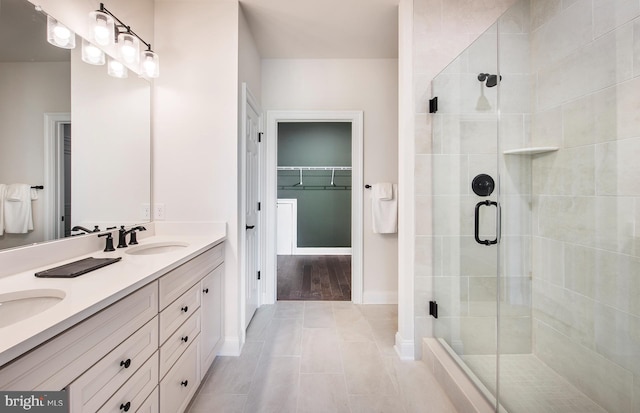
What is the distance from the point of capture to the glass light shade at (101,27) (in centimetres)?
143

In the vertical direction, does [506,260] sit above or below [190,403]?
above

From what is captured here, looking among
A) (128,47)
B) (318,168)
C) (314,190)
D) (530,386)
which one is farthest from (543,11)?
(314,190)

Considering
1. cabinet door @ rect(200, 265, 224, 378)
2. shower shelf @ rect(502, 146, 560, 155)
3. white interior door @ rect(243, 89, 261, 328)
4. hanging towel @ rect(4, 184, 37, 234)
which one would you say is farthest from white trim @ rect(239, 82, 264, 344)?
shower shelf @ rect(502, 146, 560, 155)

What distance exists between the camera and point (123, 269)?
1.13 meters

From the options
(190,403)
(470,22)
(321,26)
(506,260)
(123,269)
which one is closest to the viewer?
(123,269)

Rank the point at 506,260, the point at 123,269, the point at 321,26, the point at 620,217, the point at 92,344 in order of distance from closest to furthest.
Result: the point at 92,344, the point at 123,269, the point at 620,217, the point at 506,260, the point at 321,26

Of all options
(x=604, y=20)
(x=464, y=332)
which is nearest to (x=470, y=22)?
(x=604, y=20)

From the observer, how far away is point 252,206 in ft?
8.05

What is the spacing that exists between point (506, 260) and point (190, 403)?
2.09m

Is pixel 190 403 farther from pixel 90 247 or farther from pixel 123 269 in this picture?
pixel 90 247

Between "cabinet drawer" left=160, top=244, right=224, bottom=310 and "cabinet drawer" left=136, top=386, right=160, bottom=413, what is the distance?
1.15 feet

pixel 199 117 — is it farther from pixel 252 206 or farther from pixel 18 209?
pixel 18 209

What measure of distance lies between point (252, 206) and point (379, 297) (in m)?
1.68

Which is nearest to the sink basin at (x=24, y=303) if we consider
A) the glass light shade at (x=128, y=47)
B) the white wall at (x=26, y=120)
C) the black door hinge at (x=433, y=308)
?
the white wall at (x=26, y=120)
